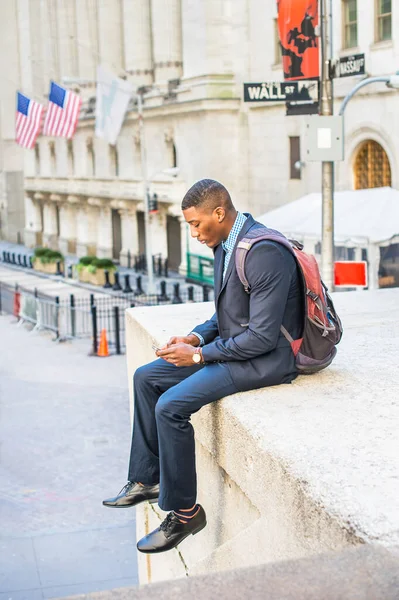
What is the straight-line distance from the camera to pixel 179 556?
616cm

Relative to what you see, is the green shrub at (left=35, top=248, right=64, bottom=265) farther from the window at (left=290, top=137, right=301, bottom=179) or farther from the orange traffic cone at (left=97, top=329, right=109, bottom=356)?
the orange traffic cone at (left=97, top=329, right=109, bottom=356)

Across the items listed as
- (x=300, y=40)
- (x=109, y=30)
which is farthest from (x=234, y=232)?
(x=109, y=30)

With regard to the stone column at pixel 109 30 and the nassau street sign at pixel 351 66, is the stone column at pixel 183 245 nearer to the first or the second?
the stone column at pixel 109 30

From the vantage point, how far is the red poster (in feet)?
47.6

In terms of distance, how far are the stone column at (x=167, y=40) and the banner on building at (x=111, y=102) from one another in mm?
6252

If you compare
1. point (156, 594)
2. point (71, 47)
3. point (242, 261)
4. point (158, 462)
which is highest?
point (71, 47)

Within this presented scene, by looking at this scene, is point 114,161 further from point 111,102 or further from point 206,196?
point 206,196

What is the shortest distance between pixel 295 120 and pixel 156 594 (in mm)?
35986

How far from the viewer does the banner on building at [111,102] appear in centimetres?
3972

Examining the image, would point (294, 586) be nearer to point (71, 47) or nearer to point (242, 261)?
point (242, 261)

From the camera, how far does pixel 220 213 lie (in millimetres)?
5078

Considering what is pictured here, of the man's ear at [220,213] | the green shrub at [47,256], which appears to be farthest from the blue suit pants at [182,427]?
the green shrub at [47,256]

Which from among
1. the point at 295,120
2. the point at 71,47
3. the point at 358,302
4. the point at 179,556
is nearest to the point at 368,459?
the point at 179,556

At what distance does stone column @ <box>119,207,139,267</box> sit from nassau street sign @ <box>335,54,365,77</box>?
3433 cm
